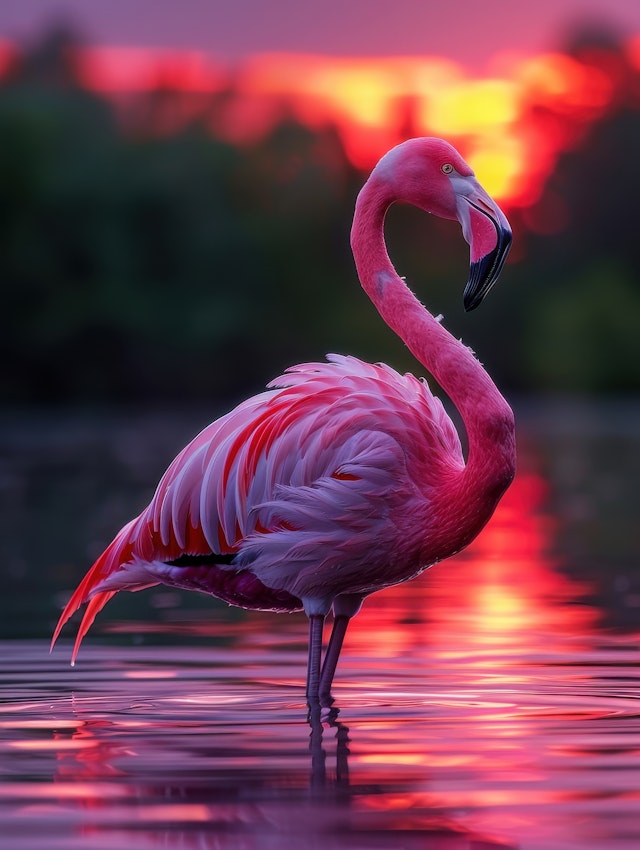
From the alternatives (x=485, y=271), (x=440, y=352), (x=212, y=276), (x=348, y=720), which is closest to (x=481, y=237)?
(x=485, y=271)

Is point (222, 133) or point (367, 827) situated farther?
point (222, 133)

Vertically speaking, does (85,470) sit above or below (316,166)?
below

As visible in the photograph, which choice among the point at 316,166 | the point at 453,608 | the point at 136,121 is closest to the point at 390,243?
the point at 316,166

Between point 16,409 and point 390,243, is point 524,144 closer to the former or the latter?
point 390,243

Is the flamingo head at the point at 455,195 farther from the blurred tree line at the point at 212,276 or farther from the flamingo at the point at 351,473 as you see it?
the blurred tree line at the point at 212,276

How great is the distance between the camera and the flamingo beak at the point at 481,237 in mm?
5688

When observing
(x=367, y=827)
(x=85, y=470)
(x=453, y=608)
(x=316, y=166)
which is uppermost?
(x=316, y=166)

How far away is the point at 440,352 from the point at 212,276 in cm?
3965

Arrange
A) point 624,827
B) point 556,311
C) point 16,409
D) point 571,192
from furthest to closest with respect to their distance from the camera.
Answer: point 571,192
point 556,311
point 16,409
point 624,827

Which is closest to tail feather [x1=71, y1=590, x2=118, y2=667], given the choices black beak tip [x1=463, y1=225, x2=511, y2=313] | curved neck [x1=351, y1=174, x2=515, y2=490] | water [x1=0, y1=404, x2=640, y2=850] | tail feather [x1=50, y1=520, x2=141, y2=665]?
tail feather [x1=50, y1=520, x2=141, y2=665]

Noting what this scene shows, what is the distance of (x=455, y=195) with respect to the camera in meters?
5.91

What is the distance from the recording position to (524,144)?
2522 inches

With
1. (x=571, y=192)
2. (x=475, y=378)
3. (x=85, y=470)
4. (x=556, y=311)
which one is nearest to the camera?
(x=475, y=378)

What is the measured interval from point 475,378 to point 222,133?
160 ft
